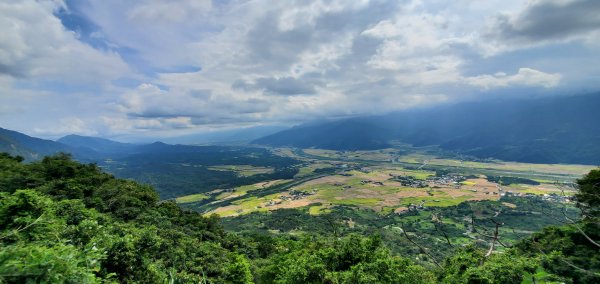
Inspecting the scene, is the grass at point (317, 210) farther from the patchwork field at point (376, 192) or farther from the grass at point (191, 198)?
the grass at point (191, 198)

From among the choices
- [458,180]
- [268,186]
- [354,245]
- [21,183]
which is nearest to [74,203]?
[21,183]

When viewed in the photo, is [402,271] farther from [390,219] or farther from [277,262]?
[390,219]

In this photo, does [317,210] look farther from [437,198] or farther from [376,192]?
[437,198]

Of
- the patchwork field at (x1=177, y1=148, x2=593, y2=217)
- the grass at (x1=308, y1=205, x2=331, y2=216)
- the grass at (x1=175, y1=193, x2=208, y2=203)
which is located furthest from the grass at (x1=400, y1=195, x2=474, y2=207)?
the grass at (x1=175, y1=193, x2=208, y2=203)

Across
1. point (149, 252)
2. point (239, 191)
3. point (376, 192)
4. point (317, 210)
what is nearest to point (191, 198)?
point (239, 191)

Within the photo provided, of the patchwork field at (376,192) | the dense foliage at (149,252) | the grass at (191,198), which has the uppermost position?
the dense foliage at (149,252)

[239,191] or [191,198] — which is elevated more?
[239,191]

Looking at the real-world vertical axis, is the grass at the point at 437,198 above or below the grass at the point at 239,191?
above

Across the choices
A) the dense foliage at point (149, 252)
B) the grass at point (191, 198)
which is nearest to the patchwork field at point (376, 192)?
the grass at point (191, 198)

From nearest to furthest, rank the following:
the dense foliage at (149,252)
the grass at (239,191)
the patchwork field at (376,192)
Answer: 1. the dense foliage at (149,252)
2. the patchwork field at (376,192)
3. the grass at (239,191)
